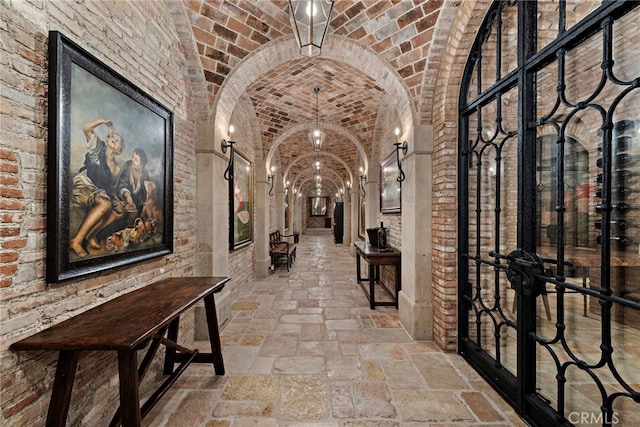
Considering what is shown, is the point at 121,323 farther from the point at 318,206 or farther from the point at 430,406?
the point at 318,206

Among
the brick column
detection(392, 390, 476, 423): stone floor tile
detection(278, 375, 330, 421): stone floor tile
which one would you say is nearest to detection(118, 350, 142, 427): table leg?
detection(278, 375, 330, 421): stone floor tile

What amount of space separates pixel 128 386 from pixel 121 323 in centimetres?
31

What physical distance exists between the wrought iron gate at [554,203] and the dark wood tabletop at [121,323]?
240cm

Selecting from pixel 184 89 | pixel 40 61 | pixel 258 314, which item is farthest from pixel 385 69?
pixel 258 314

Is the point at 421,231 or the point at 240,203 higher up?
the point at 240,203

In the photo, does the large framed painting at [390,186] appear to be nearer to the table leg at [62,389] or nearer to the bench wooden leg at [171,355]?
the bench wooden leg at [171,355]

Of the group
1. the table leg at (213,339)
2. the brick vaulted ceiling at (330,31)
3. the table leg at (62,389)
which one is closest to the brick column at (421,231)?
the brick vaulted ceiling at (330,31)

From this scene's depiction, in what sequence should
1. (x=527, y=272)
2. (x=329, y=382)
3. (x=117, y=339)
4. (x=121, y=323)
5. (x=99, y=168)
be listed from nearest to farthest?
(x=117, y=339) < (x=121, y=323) < (x=99, y=168) < (x=527, y=272) < (x=329, y=382)

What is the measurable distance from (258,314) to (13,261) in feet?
9.57

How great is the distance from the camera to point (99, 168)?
168 cm

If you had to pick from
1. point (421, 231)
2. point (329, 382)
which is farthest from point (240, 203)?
point (329, 382)

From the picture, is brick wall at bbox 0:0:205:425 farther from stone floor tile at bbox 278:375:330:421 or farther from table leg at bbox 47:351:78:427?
stone floor tile at bbox 278:375:330:421

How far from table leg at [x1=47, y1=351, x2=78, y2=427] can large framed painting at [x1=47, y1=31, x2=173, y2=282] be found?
423 mm

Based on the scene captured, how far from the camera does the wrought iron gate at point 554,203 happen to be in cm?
147
